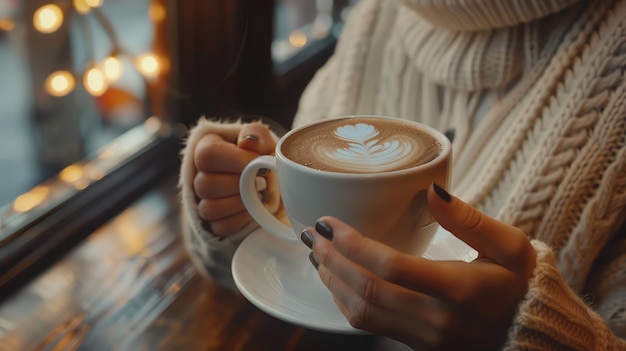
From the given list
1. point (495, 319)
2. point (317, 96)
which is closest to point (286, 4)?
point (317, 96)

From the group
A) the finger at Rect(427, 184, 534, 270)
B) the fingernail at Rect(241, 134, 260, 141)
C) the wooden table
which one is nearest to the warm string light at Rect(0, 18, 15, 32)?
the wooden table

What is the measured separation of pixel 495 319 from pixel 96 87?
2.32 ft

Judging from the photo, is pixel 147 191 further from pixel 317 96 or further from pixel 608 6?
pixel 608 6

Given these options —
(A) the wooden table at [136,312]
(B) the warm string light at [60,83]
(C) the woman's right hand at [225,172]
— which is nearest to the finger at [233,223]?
(C) the woman's right hand at [225,172]

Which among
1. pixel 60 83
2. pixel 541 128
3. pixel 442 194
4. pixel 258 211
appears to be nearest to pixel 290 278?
pixel 258 211

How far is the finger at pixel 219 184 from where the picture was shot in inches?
25.7

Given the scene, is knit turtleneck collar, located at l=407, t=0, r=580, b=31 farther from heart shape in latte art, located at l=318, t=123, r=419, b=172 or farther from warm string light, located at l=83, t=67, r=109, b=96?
warm string light, located at l=83, t=67, r=109, b=96

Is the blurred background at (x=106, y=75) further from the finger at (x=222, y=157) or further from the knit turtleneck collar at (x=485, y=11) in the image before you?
the knit turtleneck collar at (x=485, y=11)

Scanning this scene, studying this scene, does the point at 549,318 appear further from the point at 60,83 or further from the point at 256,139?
the point at 60,83

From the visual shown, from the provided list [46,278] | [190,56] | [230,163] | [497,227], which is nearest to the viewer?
[497,227]

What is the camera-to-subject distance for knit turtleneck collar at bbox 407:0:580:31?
712 millimetres

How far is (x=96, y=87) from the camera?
98cm

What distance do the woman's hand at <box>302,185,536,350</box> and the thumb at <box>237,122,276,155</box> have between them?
17 cm

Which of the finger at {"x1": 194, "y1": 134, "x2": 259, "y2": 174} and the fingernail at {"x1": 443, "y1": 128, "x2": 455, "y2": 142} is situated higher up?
the finger at {"x1": 194, "y1": 134, "x2": 259, "y2": 174}
